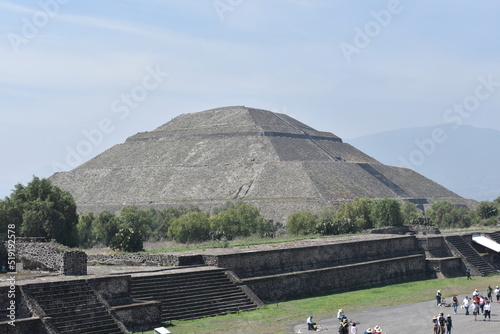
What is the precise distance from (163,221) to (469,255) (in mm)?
32238

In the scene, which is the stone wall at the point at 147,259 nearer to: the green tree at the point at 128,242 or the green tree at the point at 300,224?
the green tree at the point at 128,242

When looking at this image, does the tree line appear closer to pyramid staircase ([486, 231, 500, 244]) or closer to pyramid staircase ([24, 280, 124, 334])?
pyramid staircase ([486, 231, 500, 244])

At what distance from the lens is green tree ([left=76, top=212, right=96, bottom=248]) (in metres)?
57.4

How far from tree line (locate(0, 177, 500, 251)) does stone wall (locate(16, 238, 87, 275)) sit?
2.94 meters

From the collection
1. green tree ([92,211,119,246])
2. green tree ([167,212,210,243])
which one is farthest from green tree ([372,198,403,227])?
green tree ([92,211,119,246])

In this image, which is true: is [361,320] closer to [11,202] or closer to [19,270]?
[19,270]

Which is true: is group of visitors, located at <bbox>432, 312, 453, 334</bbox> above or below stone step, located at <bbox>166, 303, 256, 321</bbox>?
below

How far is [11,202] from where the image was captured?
1857 inches

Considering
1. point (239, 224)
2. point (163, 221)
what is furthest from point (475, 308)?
point (163, 221)

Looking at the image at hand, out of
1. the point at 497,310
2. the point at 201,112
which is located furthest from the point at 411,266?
the point at 201,112

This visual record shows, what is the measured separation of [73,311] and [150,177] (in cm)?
10103

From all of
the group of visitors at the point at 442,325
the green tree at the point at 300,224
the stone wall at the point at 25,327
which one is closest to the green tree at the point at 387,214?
the green tree at the point at 300,224

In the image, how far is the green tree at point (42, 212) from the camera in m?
45.4

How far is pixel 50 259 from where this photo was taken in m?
31.3
